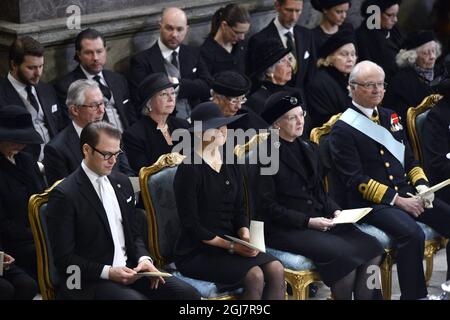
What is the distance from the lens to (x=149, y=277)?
611 cm

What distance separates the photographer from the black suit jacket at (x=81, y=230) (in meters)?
5.94

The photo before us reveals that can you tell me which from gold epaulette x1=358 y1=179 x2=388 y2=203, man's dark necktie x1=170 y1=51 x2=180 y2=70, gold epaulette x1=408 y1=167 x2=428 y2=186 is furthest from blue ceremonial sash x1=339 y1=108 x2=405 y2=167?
man's dark necktie x1=170 y1=51 x2=180 y2=70

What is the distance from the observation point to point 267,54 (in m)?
8.12

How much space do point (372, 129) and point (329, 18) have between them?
233cm

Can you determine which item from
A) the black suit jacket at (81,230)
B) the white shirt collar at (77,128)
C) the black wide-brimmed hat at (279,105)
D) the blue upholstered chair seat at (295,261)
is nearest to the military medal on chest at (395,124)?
the black wide-brimmed hat at (279,105)

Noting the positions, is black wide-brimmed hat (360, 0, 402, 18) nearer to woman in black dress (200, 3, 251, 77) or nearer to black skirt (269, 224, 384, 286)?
woman in black dress (200, 3, 251, 77)

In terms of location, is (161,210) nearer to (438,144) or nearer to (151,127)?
(151,127)

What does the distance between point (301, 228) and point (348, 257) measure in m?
0.31

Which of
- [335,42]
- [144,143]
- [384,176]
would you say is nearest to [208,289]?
[144,143]

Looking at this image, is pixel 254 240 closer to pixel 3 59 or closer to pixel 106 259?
pixel 106 259

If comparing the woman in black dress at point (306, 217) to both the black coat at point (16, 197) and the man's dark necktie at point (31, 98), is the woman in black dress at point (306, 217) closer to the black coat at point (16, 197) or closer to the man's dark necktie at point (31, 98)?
the black coat at point (16, 197)

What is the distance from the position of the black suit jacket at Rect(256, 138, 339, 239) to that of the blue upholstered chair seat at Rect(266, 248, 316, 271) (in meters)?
0.14

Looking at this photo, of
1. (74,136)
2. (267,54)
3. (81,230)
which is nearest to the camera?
(81,230)

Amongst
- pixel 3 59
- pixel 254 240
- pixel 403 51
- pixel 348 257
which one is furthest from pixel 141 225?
pixel 403 51
